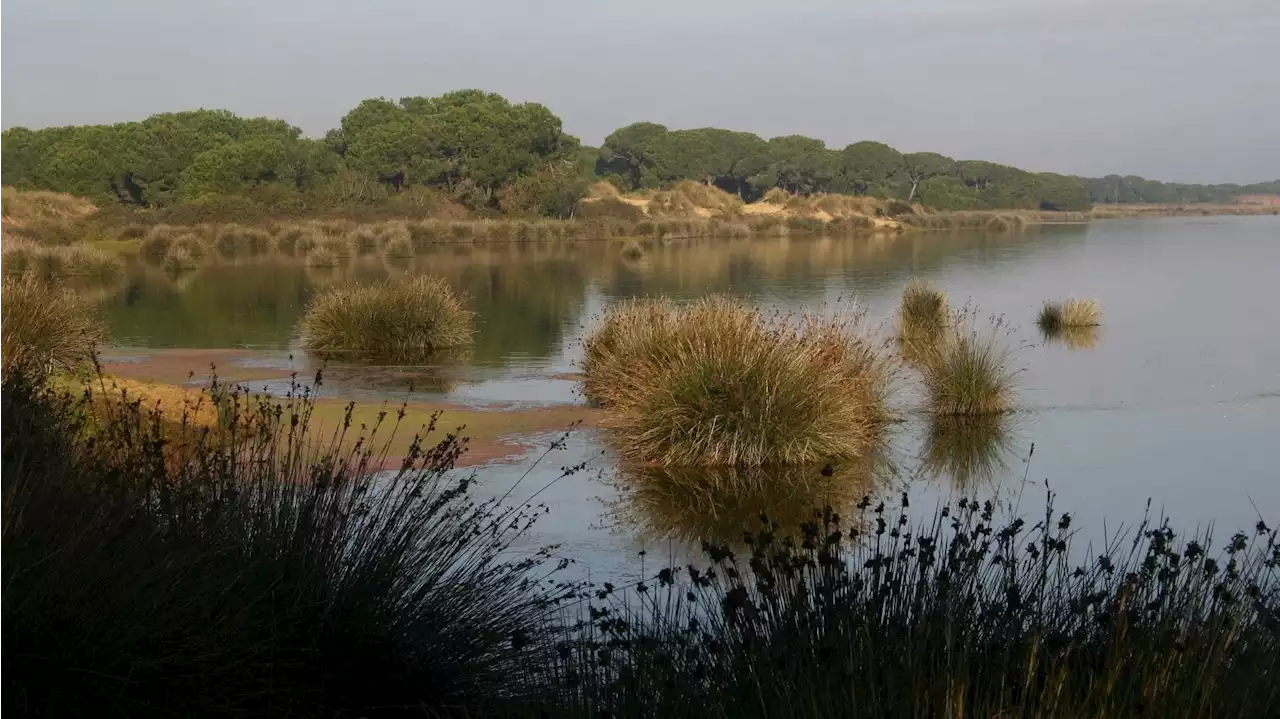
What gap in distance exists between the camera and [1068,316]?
23141 millimetres

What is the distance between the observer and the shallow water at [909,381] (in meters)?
9.81

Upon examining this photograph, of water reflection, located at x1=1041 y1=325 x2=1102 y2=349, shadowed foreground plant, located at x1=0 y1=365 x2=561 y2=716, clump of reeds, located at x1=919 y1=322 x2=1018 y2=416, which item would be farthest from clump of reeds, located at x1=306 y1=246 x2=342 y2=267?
shadowed foreground plant, located at x1=0 y1=365 x2=561 y2=716

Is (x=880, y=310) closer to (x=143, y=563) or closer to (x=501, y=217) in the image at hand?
(x=143, y=563)

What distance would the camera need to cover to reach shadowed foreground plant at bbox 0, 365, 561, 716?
12.1 feet

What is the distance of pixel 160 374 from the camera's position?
16.7m

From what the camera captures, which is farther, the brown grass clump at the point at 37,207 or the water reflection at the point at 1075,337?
the brown grass clump at the point at 37,207

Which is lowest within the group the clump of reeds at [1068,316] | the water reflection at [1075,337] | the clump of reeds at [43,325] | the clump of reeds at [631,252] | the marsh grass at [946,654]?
the clump of reeds at [631,252]

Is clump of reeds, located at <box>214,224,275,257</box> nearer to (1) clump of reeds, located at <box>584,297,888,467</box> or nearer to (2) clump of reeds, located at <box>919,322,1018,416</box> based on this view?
(2) clump of reeds, located at <box>919,322,1018,416</box>

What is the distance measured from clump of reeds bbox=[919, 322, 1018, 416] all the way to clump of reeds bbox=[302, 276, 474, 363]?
7503 mm

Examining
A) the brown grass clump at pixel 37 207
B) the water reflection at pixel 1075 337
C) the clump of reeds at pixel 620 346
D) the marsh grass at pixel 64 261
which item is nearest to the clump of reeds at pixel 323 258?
the marsh grass at pixel 64 261

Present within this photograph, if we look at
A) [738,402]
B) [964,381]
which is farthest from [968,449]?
[738,402]

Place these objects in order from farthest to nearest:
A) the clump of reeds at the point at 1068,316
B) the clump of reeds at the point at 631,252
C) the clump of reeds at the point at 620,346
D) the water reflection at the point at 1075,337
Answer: the clump of reeds at the point at 631,252 < the clump of reeds at the point at 1068,316 < the water reflection at the point at 1075,337 < the clump of reeds at the point at 620,346

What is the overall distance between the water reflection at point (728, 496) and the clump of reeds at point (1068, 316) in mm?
12454

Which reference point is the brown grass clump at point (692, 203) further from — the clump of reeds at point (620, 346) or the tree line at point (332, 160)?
the clump of reeds at point (620, 346)
